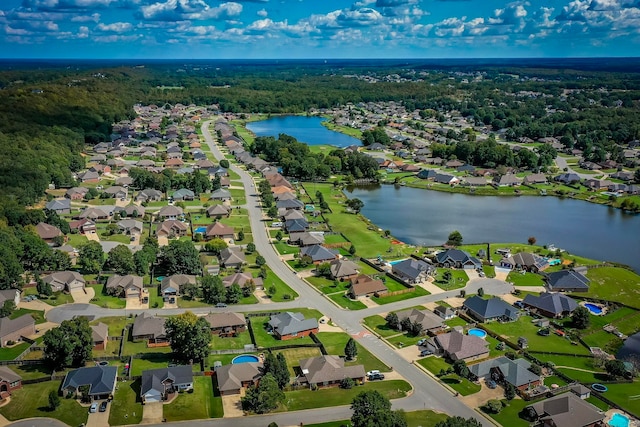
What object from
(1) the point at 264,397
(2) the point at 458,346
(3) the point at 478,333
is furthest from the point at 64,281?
(3) the point at 478,333

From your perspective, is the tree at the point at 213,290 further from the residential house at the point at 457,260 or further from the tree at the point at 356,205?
the tree at the point at 356,205

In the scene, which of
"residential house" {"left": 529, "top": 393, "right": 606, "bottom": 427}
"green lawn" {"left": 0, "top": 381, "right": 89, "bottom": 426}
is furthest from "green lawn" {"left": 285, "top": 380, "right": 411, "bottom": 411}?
"green lawn" {"left": 0, "top": 381, "right": 89, "bottom": 426}

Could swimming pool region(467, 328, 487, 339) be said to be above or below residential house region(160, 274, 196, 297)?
below

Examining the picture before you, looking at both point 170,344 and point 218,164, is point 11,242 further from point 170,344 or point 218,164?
point 218,164

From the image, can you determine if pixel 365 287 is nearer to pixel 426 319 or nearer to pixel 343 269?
pixel 343 269

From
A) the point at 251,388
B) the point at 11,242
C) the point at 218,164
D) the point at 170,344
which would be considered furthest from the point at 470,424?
the point at 218,164

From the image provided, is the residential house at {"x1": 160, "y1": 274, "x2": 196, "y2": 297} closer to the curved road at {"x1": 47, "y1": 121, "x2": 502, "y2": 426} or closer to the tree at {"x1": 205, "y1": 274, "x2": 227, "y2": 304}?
the tree at {"x1": 205, "y1": 274, "x2": 227, "y2": 304}

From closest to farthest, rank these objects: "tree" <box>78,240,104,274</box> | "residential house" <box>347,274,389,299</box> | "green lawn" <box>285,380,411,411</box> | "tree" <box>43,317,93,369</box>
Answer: "green lawn" <box>285,380,411,411</box> → "tree" <box>43,317,93,369</box> → "residential house" <box>347,274,389,299</box> → "tree" <box>78,240,104,274</box>

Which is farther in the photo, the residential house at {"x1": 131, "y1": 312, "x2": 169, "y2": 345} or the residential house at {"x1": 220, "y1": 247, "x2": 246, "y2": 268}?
the residential house at {"x1": 220, "y1": 247, "x2": 246, "y2": 268}
